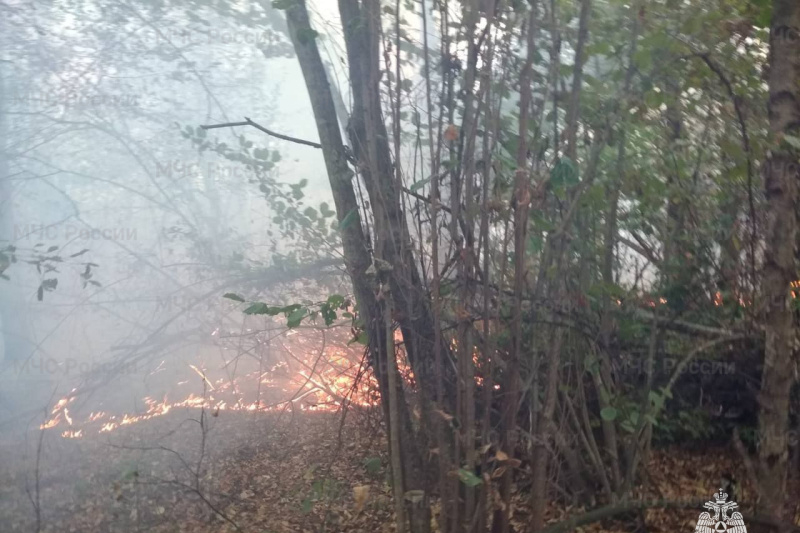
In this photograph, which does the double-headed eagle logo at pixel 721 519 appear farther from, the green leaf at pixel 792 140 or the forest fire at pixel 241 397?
the forest fire at pixel 241 397

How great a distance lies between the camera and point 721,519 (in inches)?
130

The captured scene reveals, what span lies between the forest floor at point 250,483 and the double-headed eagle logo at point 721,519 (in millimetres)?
75

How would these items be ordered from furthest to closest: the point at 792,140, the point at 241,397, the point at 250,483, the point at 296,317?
the point at 241,397, the point at 250,483, the point at 296,317, the point at 792,140

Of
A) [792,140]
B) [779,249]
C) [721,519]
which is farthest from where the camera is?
[721,519]

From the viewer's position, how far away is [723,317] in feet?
13.0

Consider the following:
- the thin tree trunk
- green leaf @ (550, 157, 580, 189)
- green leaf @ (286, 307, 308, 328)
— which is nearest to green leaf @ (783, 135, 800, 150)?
the thin tree trunk

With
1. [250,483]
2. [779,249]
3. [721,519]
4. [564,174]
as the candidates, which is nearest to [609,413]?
[721,519]

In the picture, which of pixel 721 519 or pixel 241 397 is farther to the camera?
pixel 241 397

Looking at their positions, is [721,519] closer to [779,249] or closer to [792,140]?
[779,249]

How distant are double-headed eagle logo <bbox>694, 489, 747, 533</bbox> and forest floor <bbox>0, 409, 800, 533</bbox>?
0.08 meters

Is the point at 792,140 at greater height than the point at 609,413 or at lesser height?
greater

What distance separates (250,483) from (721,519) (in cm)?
299

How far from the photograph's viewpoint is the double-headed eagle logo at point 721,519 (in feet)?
10.5

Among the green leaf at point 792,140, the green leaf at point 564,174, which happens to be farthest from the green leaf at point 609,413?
the green leaf at point 792,140
